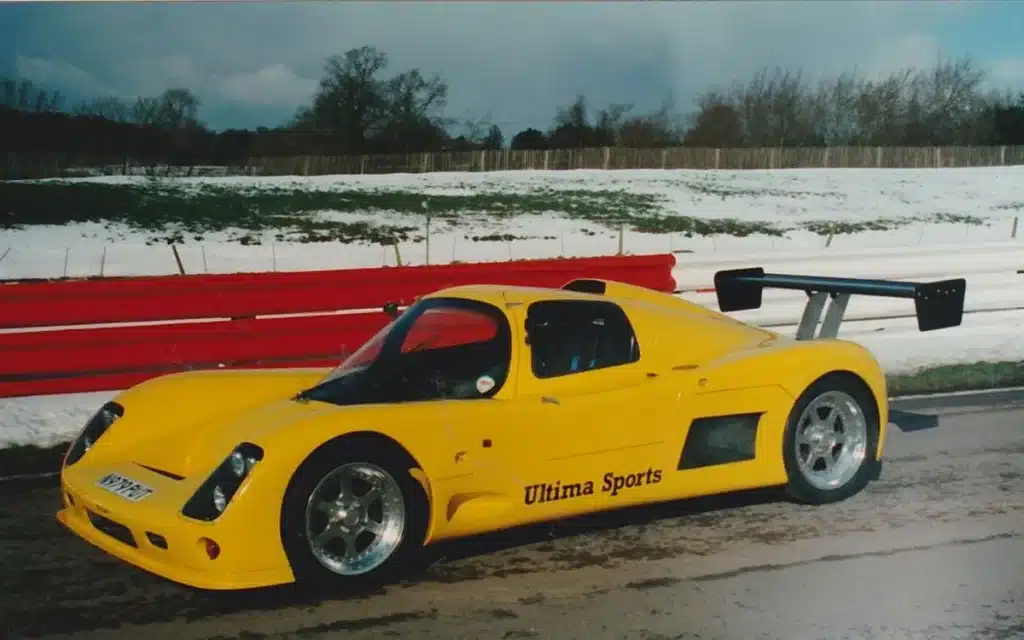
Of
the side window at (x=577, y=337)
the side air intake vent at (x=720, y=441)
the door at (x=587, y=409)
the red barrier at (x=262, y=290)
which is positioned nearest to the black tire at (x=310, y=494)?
the door at (x=587, y=409)

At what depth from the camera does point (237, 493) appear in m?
4.24

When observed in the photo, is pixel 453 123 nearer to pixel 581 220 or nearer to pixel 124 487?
pixel 581 220

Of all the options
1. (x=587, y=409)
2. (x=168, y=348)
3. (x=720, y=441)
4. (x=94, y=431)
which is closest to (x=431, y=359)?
(x=587, y=409)

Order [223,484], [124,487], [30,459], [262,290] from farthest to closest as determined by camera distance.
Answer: [262,290] → [30,459] → [124,487] → [223,484]

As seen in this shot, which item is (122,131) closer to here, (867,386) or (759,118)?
(867,386)

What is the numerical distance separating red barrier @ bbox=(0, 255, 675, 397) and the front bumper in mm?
3592

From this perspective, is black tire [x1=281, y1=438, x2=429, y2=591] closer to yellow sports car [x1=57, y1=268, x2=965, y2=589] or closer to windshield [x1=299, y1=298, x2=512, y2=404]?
yellow sports car [x1=57, y1=268, x2=965, y2=589]

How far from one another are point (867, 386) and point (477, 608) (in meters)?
2.74

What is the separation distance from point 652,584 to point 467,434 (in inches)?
39.3

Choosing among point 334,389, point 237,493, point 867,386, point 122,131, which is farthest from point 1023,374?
point 122,131

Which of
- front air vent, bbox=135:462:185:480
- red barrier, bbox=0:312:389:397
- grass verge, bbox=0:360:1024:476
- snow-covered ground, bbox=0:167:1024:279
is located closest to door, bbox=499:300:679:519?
front air vent, bbox=135:462:185:480

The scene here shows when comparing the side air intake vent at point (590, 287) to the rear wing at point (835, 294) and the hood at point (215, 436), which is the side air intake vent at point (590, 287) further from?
the hood at point (215, 436)

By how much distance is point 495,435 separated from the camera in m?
4.84

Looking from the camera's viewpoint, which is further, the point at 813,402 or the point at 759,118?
the point at 759,118
